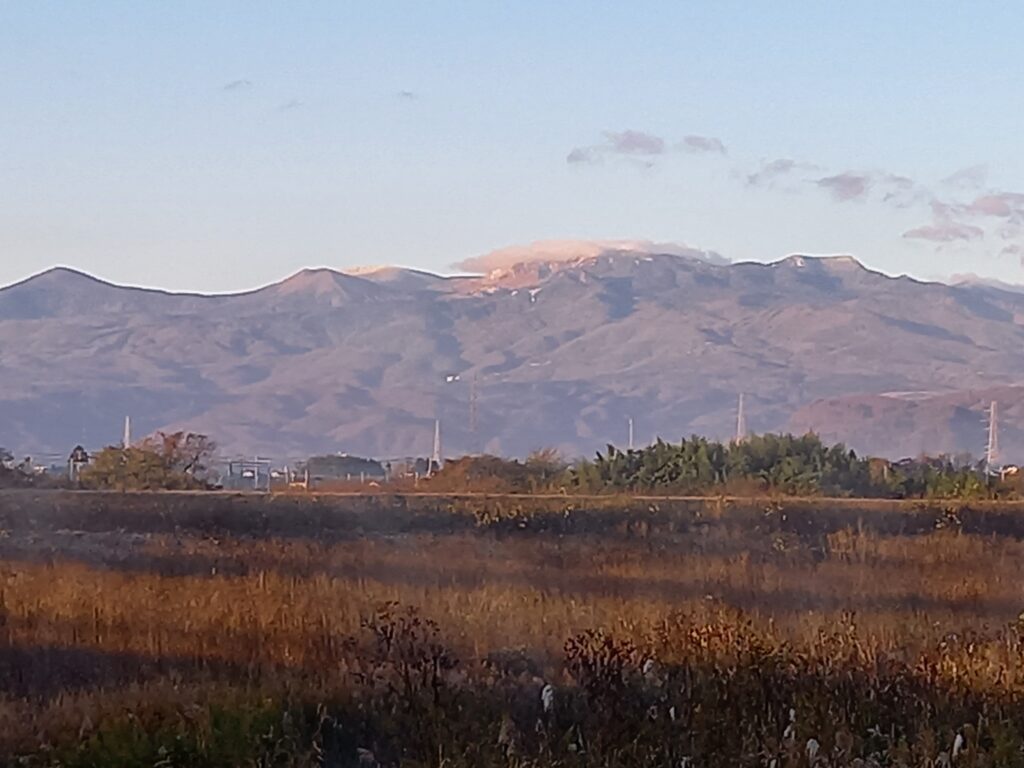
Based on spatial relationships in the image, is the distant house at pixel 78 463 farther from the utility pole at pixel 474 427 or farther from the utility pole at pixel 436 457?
the utility pole at pixel 474 427

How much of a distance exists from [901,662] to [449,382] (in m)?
162

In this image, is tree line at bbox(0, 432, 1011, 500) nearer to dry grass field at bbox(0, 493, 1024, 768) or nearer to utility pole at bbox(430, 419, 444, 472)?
utility pole at bbox(430, 419, 444, 472)

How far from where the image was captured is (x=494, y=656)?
1216cm

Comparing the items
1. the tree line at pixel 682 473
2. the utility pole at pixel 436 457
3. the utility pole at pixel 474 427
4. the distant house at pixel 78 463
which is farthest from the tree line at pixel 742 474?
the utility pole at pixel 474 427

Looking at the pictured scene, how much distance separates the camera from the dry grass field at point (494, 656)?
9516 mm


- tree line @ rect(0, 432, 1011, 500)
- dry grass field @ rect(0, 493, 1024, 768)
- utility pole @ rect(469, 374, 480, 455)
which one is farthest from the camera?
utility pole @ rect(469, 374, 480, 455)

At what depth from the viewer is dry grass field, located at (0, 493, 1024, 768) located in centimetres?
952

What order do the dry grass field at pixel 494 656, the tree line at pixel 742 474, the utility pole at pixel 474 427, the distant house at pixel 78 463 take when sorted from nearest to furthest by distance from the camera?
the dry grass field at pixel 494 656 < the tree line at pixel 742 474 < the distant house at pixel 78 463 < the utility pole at pixel 474 427

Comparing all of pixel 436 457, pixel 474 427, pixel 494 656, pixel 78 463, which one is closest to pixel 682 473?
pixel 78 463

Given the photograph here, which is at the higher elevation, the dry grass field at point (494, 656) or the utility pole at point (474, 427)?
the utility pole at point (474, 427)

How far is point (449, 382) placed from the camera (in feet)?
571

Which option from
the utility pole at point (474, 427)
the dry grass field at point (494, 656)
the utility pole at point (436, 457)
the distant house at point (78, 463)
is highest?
the utility pole at point (474, 427)

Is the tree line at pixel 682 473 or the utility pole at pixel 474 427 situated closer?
the tree line at pixel 682 473

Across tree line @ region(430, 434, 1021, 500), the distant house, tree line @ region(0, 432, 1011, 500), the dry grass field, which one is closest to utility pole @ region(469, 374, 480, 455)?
the distant house
